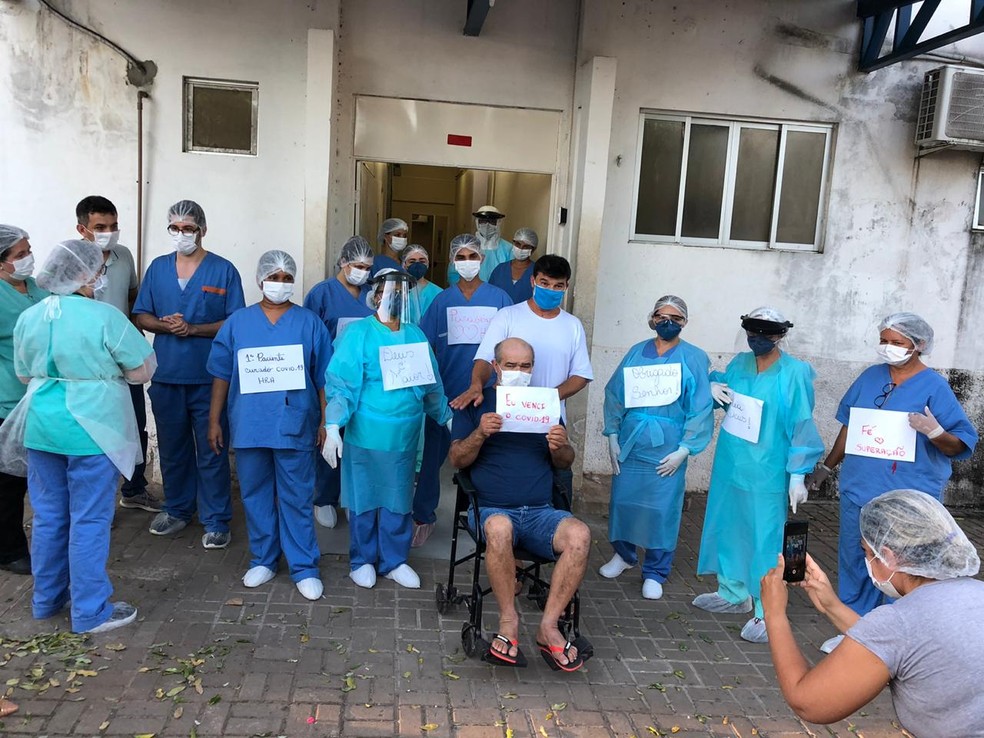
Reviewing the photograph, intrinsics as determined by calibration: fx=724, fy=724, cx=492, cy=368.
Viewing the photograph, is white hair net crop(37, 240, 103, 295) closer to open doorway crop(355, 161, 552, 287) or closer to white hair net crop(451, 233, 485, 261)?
white hair net crop(451, 233, 485, 261)

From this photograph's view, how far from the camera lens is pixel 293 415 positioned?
4.09m

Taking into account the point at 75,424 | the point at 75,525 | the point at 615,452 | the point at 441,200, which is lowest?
the point at 75,525

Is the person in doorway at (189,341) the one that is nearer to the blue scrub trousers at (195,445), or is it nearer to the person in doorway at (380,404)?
the blue scrub trousers at (195,445)

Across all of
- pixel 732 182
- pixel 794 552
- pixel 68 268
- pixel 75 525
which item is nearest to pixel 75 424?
pixel 75 525

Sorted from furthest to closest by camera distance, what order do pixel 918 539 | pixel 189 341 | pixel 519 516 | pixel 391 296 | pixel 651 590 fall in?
pixel 189 341, pixel 651 590, pixel 391 296, pixel 519 516, pixel 918 539

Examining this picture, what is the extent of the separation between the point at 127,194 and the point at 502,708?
493 centimetres

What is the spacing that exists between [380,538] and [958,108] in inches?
231

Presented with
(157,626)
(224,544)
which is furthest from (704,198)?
(157,626)

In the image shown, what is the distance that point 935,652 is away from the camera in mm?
1818

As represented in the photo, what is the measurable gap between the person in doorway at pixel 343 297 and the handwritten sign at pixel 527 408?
1.60 metres

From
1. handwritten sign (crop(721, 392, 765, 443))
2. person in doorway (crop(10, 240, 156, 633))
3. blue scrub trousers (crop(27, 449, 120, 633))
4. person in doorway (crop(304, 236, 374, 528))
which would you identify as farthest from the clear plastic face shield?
handwritten sign (crop(721, 392, 765, 443))

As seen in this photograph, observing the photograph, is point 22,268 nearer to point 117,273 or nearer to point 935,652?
point 117,273

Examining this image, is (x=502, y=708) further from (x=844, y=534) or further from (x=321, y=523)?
(x=321, y=523)

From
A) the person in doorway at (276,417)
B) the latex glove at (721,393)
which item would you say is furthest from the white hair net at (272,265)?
the latex glove at (721,393)
